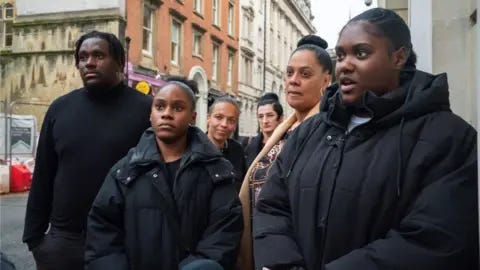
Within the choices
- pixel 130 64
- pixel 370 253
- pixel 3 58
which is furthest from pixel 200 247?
pixel 3 58

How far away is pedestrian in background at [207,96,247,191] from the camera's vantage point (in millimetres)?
4137

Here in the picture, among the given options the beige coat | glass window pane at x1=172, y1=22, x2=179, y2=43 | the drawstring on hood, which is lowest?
the beige coat

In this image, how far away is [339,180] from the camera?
1703 millimetres

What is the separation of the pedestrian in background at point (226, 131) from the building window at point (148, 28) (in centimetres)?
1642

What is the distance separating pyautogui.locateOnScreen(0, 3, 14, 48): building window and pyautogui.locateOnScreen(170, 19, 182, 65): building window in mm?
6487

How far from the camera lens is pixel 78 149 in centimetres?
270

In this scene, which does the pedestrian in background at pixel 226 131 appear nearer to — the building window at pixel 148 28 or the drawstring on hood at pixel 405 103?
A: the drawstring on hood at pixel 405 103

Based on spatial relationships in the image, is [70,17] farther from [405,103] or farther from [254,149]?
[405,103]

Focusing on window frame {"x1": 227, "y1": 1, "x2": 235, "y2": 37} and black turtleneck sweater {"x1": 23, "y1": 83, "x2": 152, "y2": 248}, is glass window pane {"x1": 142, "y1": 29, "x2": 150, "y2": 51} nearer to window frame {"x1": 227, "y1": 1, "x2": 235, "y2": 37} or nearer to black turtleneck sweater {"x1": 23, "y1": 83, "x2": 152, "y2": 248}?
window frame {"x1": 227, "y1": 1, "x2": 235, "y2": 37}

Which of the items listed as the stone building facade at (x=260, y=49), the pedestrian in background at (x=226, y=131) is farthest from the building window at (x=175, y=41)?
the pedestrian in background at (x=226, y=131)

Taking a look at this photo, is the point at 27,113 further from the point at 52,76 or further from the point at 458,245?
the point at 458,245

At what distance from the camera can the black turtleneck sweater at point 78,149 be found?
106 inches

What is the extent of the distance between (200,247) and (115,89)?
42.1 inches

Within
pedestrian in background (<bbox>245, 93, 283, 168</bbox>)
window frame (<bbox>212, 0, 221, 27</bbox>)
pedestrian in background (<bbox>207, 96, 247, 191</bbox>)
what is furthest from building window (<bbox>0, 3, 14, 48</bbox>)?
pedestrian in background (<bbox>207, 96, 247, 191</bbox>)
